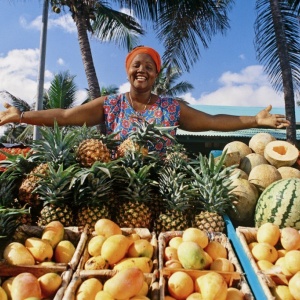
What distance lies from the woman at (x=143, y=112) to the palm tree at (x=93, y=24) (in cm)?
764

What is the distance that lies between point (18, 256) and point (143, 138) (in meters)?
1.35

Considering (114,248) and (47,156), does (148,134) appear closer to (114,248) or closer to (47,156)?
(47,156)

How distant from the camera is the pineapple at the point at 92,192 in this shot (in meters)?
2.57

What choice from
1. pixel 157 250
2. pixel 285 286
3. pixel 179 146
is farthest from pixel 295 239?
pixel 179 146

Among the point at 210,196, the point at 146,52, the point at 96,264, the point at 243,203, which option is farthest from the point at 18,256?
the point at 146,52

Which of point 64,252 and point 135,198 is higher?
point 135,198

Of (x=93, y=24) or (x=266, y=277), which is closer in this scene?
(x=266, y=277)

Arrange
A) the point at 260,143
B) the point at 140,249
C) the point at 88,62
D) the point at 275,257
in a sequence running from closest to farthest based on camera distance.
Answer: the point at 140,249 → the point at 275,257 → the point at 260,143 → the point at 88,62

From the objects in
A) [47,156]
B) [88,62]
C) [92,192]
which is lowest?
[92,192]

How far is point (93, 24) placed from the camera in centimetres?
1550

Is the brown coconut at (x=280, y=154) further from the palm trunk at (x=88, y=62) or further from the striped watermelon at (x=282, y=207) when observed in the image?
the palm trunk at (x=88, y=62)

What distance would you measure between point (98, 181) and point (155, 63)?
1.87 metres

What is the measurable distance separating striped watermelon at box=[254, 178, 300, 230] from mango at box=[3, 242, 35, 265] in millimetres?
1890

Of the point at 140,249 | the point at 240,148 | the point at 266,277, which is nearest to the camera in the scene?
Result: the point at 266,277
